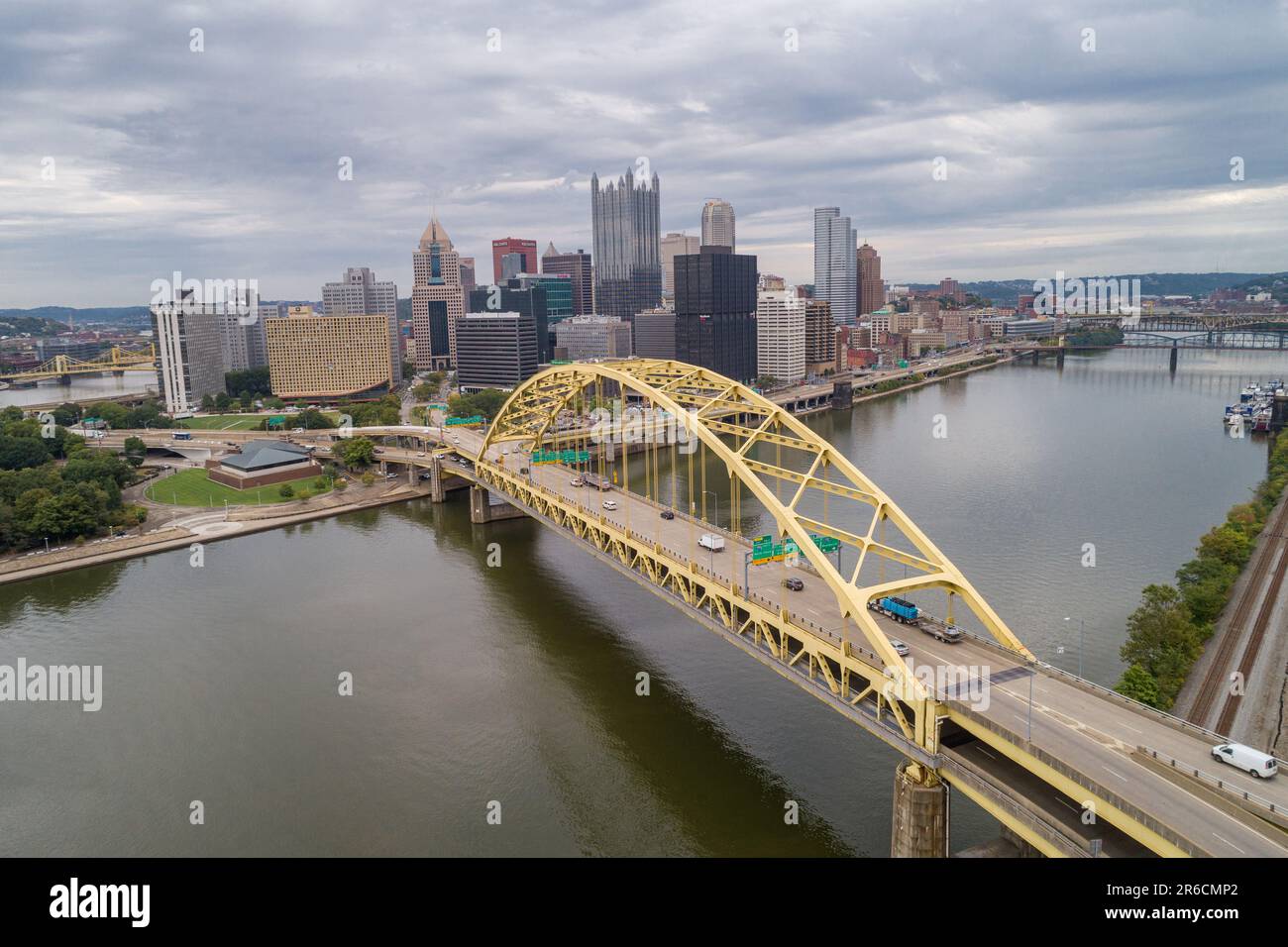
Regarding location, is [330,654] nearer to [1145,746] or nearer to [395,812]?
[395,812]

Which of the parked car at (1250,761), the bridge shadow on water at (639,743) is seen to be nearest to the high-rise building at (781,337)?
the bridge shadow on water at (639,743)

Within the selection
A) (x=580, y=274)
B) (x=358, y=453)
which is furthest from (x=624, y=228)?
(x=358, y=453)

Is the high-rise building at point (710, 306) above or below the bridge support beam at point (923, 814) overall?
above

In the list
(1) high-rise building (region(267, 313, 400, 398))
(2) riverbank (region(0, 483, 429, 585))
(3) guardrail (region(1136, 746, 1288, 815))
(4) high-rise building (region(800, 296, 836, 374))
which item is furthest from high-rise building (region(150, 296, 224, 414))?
(3) guardrail (region(1136, 746, 1288, 815))

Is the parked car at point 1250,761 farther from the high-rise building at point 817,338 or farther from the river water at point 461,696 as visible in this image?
the high-rise building at point 817,338

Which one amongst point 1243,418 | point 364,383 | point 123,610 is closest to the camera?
point 123,610
